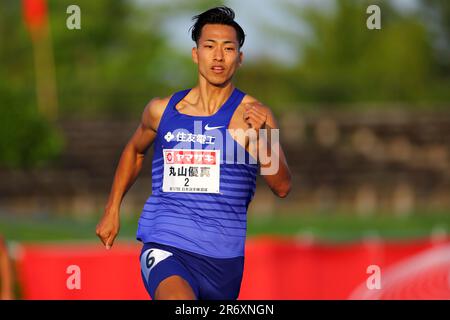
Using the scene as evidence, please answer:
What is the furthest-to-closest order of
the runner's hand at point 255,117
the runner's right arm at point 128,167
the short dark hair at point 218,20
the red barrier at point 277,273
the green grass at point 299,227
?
the green grass at point 299,227
the red barrier at point 277,273
the runner's right arm at point 128,167
the short dark hair at point 218,20
the runner's hand at point 255,117

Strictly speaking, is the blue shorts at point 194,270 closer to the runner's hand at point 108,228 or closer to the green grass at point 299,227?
the runner's hand at point 108,228

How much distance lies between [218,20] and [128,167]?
108cm

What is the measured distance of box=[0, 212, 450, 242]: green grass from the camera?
21.9 m

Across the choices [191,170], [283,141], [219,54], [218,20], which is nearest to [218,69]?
[219,54]

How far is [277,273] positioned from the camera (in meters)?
13.3

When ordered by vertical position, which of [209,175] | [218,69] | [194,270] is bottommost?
[194,270]

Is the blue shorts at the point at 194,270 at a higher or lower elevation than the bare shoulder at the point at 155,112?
lower

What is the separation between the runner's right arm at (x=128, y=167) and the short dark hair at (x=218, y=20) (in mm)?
472

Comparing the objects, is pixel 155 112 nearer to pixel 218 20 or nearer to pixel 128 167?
pixel 128 167

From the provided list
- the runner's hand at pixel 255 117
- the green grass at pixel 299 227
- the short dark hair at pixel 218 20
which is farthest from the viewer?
the green grass at pixel 299 227

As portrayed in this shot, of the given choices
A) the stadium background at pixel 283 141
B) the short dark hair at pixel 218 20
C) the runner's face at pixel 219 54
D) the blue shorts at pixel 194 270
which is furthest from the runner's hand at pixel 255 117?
the stadium background at pixel 283 141

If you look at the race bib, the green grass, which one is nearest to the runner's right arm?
the race bib

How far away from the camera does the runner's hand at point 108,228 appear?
6750 mm

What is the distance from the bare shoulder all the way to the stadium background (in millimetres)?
5821
